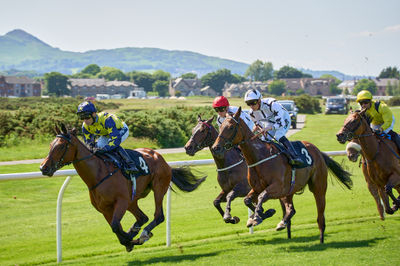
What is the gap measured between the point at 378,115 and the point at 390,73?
539ft

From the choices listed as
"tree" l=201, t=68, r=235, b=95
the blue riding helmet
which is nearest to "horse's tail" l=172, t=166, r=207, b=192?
the blue riding helmet

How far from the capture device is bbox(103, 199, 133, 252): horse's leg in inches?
226

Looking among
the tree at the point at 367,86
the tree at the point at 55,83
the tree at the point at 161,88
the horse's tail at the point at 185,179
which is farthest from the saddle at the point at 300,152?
the tree at the point at 161,88

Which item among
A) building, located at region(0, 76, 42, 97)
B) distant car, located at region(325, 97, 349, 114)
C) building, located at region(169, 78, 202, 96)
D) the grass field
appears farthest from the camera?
building, located at region(169, 78, 202, 96)

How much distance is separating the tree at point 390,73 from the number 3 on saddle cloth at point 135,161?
157542 mm

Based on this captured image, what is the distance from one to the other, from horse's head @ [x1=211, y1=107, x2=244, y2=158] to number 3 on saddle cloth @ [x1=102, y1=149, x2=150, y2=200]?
40.3 inches

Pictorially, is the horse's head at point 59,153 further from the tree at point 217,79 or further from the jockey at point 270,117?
the tree at point 217,79

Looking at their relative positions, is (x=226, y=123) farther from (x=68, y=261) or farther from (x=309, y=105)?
(x=309, y=105)

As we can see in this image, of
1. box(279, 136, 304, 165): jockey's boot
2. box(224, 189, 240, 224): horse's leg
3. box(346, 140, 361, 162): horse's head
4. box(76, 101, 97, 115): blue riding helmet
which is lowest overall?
box(224, 189, 240, 224): horse's leg

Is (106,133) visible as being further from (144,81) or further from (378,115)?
(144,81)

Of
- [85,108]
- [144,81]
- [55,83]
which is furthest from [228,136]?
[144,81]

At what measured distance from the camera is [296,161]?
680 centimetres

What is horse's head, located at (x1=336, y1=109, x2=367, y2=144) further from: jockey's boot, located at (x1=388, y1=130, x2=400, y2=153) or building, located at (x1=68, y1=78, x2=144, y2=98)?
building, located at (x1=68, y1=78, x2=144, y2=98)

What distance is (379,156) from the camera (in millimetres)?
8000
